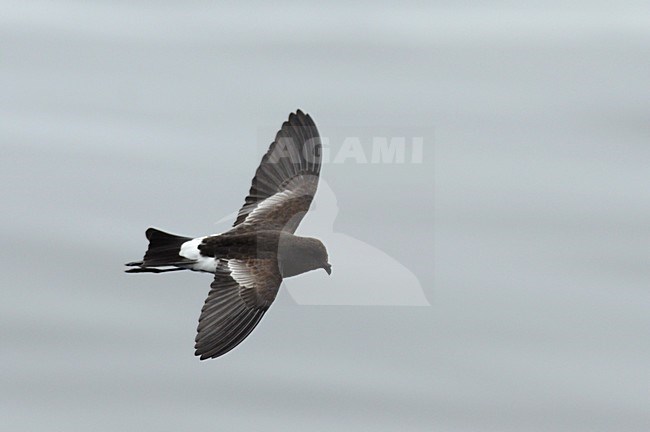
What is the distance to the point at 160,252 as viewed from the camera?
8.02 meters

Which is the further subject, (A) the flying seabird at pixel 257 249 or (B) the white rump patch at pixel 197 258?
(B) the white rump patch at pixel 197 258

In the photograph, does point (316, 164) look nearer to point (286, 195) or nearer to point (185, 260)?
point (286, 195)

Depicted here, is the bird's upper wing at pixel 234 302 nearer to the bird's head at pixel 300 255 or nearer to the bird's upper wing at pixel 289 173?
the bird's head at pixel 300 255

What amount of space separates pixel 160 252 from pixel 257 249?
22.1 inches

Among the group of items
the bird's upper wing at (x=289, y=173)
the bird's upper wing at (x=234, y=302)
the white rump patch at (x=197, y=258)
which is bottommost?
the bird's upper wing at (x=234, y=302)

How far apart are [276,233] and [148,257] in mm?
753

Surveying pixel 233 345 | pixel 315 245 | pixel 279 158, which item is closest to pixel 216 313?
pixel 233 345

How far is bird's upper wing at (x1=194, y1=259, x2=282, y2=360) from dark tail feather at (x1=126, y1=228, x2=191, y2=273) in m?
0.28

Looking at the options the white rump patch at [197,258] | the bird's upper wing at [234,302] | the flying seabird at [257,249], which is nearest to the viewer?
Answer: the bird's upper wing at [234,302]

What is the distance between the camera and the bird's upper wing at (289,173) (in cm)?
859

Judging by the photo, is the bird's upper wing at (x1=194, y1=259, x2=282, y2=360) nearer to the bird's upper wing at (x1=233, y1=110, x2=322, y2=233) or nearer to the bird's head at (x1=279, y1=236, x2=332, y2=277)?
the bird's head at (x1=279, y1=236, x2=332, y2=277)

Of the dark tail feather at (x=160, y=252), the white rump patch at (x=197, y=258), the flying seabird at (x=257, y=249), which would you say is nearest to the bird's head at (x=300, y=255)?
the flying seabird at (x=257, y=249)

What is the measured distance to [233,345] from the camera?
7.52 m

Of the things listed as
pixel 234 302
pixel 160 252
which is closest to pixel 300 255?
pixel 234 302
